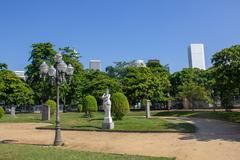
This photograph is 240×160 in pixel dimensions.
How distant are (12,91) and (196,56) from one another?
3114 inches

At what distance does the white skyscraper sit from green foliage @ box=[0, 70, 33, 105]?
76.1 m

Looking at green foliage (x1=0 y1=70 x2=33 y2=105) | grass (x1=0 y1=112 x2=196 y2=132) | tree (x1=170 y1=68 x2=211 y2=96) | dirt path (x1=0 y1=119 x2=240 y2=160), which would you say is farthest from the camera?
tree (x1=170 y1=68 x2=211 y2=96)

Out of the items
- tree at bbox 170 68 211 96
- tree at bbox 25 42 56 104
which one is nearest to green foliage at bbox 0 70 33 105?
tree at bbox 25 42 56 104

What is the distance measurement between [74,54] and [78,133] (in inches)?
1552

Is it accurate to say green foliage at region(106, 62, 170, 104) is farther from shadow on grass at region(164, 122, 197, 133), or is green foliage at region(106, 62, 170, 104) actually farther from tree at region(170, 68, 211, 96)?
shadow on grass at region(164, 122, 197, 133)

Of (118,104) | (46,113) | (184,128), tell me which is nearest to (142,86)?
(46,113)

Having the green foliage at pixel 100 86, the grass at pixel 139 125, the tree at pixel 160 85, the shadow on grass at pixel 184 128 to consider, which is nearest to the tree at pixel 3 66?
the green foliage at pixel 100 86

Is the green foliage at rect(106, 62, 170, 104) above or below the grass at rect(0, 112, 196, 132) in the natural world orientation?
above

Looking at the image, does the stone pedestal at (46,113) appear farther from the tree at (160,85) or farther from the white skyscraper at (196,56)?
the white skyscraper at (196,56)

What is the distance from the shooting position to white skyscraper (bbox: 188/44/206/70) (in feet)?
375

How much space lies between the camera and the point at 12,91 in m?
49.2

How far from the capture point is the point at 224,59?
104 ft

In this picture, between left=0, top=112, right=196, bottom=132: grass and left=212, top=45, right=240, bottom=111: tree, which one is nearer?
left=0, top=112, right=196, bottom=132: grass

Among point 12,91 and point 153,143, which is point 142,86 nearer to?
point 12,91
